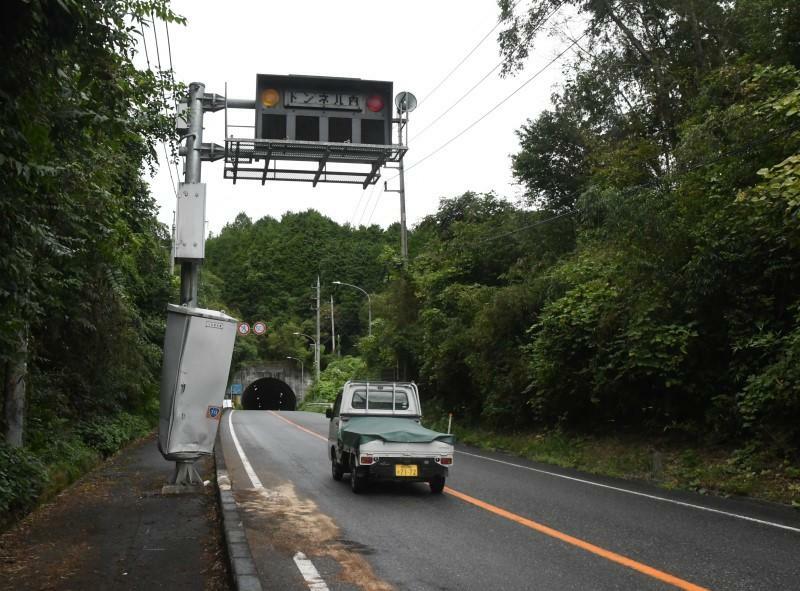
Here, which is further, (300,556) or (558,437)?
(558,437)

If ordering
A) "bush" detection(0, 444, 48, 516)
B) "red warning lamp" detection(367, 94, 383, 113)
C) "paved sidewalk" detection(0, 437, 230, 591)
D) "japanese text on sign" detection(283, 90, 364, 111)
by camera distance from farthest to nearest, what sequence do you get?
"red warning lamp" detection(367, 94, 383, 113)
"japanese text on sign" detection(283, 90, 364, 111)
"bush" detection(0, 444, 48, 516)
"paved sidewalk" detection(0, 437, 230, 591)

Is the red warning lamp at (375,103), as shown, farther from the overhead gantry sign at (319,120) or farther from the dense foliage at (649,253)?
the dense foliage at (649,253)

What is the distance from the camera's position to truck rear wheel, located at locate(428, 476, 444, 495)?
38.2 feet

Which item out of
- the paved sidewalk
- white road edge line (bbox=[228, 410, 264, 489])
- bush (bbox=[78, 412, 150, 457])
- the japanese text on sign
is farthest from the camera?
bush (bbox=[78, 412, 150, 457])

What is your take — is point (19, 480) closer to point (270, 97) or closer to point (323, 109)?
point (270, 97)

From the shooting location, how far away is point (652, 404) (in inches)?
696

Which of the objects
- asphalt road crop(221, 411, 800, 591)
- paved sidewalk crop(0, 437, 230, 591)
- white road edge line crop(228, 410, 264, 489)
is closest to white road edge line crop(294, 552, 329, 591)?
asphalt road crop(221, 411, 800, 591)

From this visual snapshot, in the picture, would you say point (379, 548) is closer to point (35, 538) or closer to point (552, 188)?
point (35, 538)

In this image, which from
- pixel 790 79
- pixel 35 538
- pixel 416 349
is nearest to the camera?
pixel 35 538

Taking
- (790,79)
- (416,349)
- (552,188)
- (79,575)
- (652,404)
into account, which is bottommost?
(79,575)

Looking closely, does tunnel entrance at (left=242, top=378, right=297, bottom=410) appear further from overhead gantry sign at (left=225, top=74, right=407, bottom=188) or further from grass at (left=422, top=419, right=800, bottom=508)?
overhead gantry sign at (left=225, top=74, right=407, bottom=188)

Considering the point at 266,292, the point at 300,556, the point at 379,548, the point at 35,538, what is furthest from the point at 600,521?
the point at 266,292

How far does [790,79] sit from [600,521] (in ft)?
32.6

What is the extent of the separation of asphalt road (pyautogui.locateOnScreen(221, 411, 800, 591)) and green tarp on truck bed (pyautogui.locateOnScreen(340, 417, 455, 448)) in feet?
2.94
